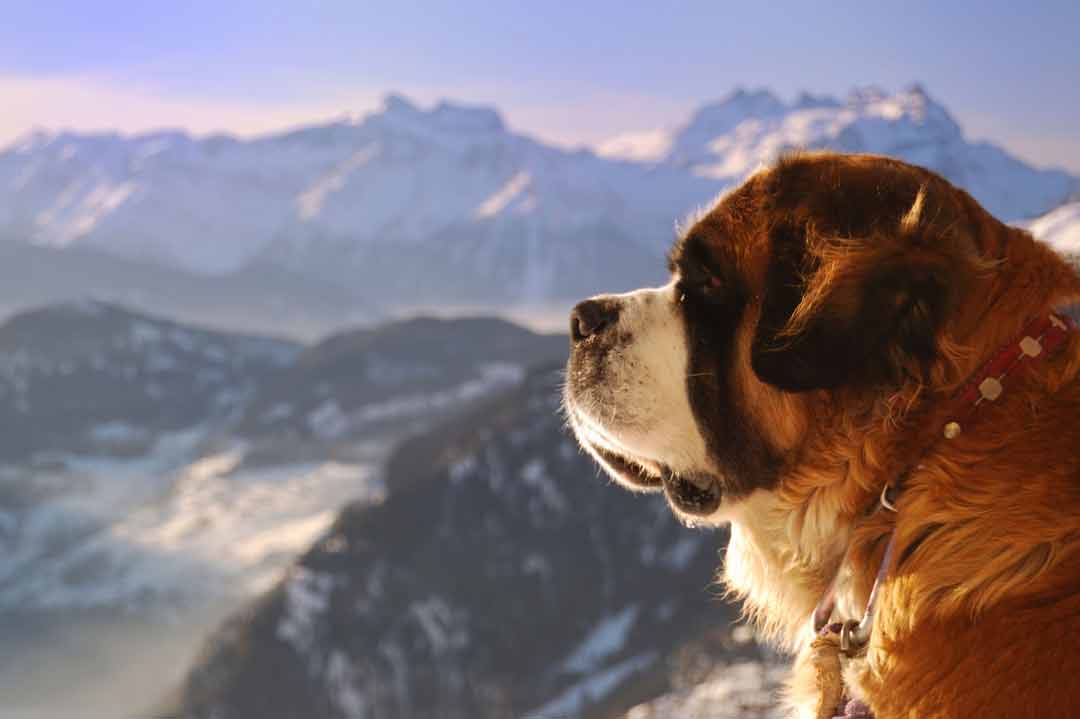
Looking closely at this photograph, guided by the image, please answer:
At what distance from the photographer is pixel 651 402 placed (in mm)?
3979

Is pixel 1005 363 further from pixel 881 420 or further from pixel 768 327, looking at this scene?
pixel 768 327

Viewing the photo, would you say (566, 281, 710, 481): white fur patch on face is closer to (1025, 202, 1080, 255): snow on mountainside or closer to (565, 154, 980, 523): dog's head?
(565, 154, 980, 523): dog's head

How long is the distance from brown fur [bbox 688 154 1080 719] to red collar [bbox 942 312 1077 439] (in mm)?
28

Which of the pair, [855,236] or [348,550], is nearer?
[855,236]

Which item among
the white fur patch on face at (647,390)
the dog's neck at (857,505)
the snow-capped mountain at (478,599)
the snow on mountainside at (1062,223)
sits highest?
the white fur patch on face at (647,390)

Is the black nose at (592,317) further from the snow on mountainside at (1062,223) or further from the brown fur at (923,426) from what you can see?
the snow on mountainside at (1062,223)

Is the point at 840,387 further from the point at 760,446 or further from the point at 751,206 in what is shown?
the point at 751,206

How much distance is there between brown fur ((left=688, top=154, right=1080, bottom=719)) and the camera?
3.04 meters

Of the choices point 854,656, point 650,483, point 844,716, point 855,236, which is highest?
point 855,236

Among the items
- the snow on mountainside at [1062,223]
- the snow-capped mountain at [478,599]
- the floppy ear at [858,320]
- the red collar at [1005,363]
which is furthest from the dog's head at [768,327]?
the snow-capped mountain at [478,599]

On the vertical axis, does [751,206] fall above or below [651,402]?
above

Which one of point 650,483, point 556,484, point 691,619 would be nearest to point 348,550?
point 556,484

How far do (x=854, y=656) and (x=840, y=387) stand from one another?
99 cm

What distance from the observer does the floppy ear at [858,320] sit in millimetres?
3158
